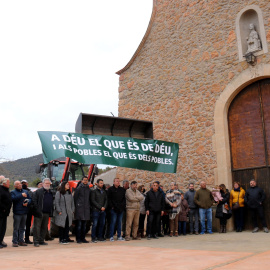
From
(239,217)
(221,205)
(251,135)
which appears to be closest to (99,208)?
(221,205)

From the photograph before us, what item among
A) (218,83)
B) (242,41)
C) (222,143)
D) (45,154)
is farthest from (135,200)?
(242,41)

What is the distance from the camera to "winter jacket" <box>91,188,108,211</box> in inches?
324

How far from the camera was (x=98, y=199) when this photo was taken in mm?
8328

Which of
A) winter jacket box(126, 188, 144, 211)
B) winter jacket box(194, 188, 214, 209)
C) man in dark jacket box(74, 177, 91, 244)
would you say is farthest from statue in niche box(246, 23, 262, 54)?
man in dark jacket box(74, 177, 91, 244)

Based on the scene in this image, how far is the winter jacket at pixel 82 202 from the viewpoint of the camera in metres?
8.08

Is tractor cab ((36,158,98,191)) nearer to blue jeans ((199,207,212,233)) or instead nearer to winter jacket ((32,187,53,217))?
winter jacket ((32,187,53,217))

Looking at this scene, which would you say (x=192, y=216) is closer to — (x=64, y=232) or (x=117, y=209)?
(x=117, y=209)

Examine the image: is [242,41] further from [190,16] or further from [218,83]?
[190,16]

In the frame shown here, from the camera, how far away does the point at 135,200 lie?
8688 mm

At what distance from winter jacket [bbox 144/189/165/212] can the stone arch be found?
7.17 feet

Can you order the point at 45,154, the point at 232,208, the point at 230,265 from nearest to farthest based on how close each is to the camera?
the point at 230,265, the point at 45,154, the point at 232,208

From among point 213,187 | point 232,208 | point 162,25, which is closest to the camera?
point 232,208

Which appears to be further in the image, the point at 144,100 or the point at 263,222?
the point at 144,100

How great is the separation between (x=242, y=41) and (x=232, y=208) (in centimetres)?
503
